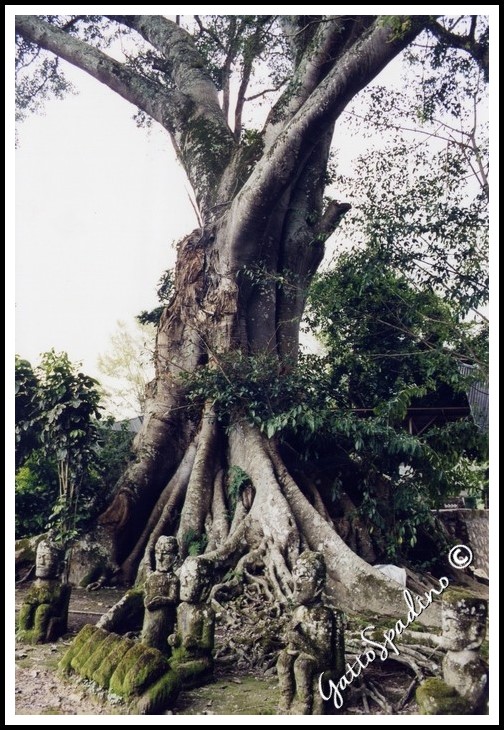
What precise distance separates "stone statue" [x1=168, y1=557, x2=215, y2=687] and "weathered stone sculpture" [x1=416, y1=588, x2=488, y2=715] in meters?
1.39

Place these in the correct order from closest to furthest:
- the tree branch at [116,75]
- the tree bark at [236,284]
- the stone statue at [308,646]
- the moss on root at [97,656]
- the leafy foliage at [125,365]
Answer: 1. the stone statue at [308,646]
2. the moss on root at [97,656]
3. the tree bark at [236,284]
4. the tree branch at [116,75]
5. the leafy foliage at [125,365]

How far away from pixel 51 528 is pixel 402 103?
6.31 metres

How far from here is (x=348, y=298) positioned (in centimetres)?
689

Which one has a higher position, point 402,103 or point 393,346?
point 402,103

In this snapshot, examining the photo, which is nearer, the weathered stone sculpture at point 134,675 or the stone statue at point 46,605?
the weathered stone sculpture at point 134,675

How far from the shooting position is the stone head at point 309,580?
357 cm

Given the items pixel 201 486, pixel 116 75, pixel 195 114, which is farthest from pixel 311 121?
pixel 201 486

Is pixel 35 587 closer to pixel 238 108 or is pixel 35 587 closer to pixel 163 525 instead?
pixel 163 525

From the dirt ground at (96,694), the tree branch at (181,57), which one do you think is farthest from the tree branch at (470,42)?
the dirt ground at (96,694)

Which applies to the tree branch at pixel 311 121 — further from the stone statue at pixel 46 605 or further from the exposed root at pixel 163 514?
the stone statue at pixel 46 605

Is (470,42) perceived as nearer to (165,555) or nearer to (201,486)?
(201,486)

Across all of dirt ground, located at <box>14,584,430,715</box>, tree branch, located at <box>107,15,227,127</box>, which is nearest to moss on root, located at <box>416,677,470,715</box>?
dirt ground, located at <box>14,584,430,715</box>

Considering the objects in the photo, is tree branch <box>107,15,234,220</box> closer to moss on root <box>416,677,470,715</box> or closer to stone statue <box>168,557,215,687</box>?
stone statue <box>168,557,215,687</box>

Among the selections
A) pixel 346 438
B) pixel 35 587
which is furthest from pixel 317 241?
pixel 35 587
